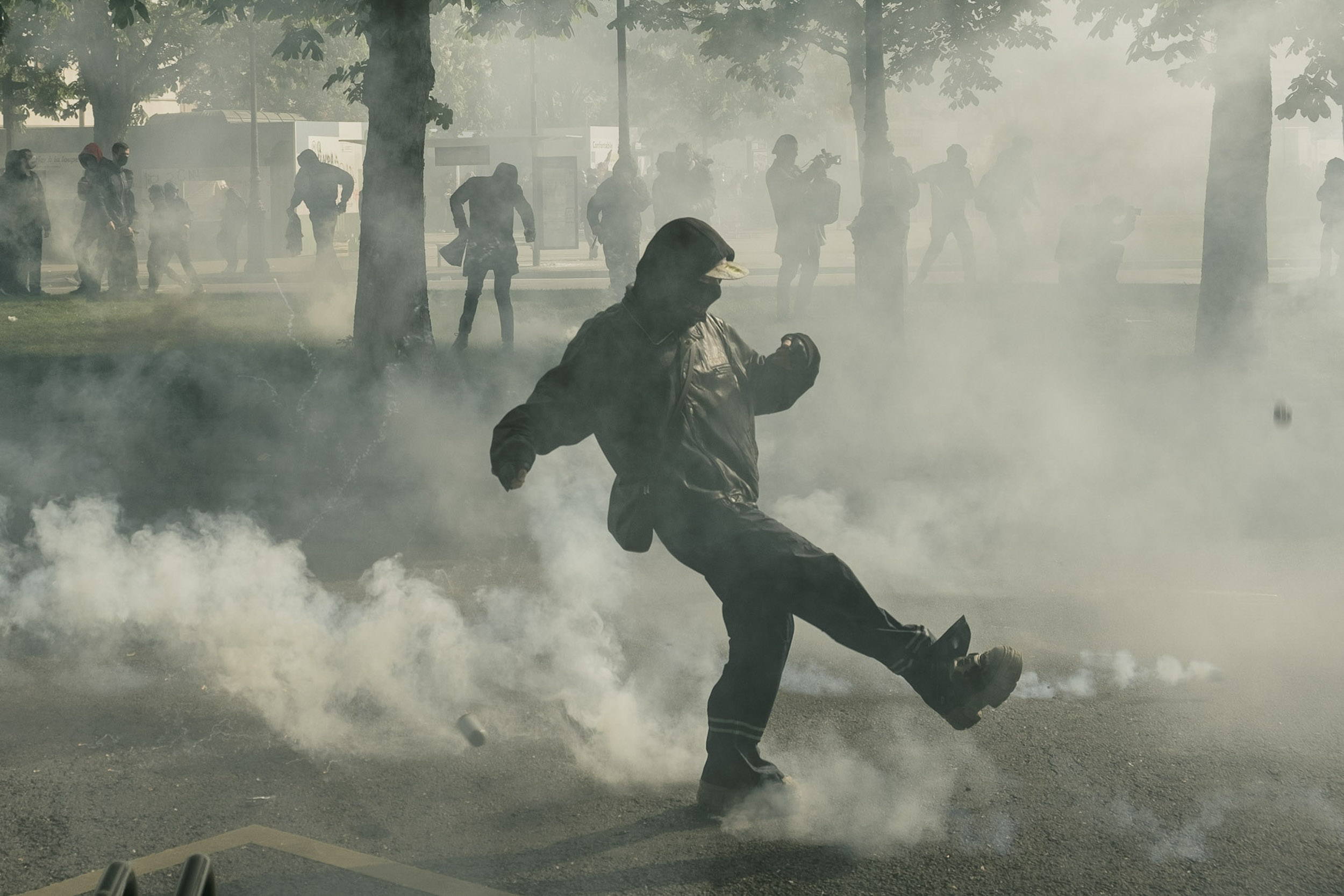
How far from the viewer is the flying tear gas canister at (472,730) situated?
3.90 meters

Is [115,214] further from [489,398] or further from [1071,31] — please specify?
[1071,31]

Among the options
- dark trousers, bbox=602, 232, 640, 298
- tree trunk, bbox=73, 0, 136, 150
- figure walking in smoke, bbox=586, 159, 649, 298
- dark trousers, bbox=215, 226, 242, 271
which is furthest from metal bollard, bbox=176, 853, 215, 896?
tree trunk, bbox=73, 0, 136, 150

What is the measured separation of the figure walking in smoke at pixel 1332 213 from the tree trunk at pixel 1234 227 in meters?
5.68

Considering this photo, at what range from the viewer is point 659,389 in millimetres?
3570

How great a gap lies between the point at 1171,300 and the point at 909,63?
3984 mm

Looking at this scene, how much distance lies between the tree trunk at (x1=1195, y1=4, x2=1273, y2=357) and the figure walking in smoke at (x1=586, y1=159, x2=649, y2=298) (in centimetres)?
566

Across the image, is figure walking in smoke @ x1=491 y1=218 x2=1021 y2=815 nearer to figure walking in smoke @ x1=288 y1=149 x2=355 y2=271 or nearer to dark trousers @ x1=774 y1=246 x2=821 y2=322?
dark trousers @ x1=774 y1=246 x2=821 y2=322

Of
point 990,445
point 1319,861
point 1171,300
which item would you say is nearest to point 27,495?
point 990,445

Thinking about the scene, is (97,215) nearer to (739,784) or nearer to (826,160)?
(826,160)

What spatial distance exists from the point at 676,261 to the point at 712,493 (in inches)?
23.6

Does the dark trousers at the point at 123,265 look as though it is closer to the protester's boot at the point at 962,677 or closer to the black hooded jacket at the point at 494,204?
the black hooded jacket at the point at 494,204

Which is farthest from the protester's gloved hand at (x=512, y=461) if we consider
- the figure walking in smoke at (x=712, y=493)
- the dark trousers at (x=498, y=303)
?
the dark trousers at (x=498, y=303)

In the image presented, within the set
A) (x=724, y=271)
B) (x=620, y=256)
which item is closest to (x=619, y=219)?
(x=620, y=256)

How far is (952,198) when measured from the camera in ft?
50.4
